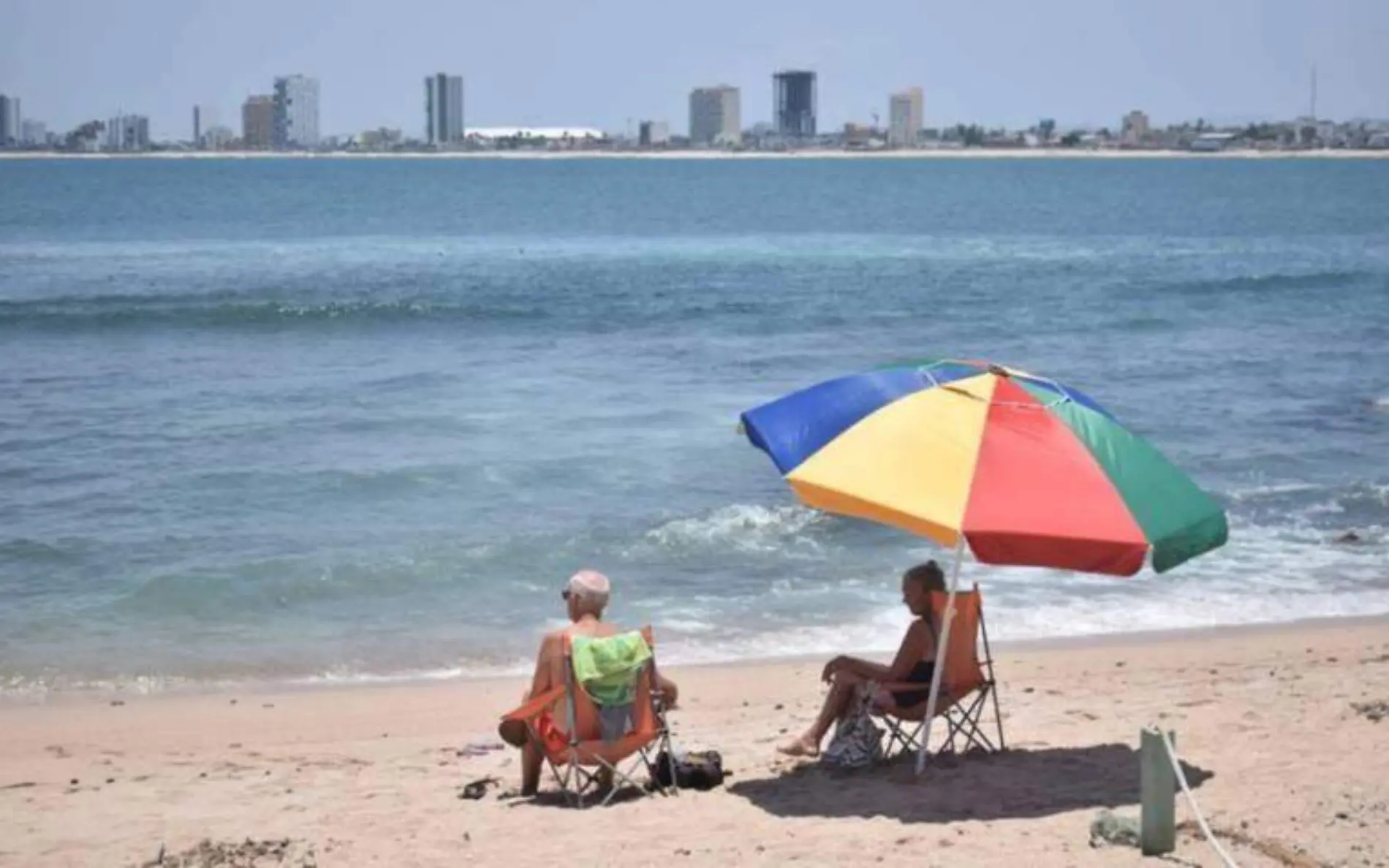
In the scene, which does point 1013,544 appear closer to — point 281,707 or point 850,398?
point 850,398

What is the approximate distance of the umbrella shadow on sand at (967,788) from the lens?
7.53 meters

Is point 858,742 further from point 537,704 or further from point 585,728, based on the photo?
point 537,704

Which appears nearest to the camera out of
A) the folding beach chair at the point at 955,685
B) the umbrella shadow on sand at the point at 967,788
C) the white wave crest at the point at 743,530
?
the umbrella shadow on sand at the point at 967,788

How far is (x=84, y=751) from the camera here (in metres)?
9.50

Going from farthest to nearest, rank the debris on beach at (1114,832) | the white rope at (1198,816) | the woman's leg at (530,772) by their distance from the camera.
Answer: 1. the woman's leg at (530,772)
2. the debris on beach at (1114,832)
3. the white rope at (1198,816)

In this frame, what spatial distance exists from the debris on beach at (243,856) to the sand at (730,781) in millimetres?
18

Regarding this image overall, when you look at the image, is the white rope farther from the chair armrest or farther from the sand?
the chair armrest

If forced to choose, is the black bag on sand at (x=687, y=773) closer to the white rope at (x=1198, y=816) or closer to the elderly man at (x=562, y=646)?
the elderly man at (x=562, y=646)

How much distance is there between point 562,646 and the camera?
763cm

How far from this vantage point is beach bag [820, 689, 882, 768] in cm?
816

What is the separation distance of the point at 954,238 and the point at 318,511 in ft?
164

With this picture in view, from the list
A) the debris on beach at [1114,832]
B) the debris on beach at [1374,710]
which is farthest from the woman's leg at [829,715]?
the debris on beach at [1374,710]

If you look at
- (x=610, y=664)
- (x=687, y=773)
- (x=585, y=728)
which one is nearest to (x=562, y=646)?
(x=610, y=664)

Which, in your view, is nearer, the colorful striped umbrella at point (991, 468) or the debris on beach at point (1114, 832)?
the debris on beach at point (1114, 832)
